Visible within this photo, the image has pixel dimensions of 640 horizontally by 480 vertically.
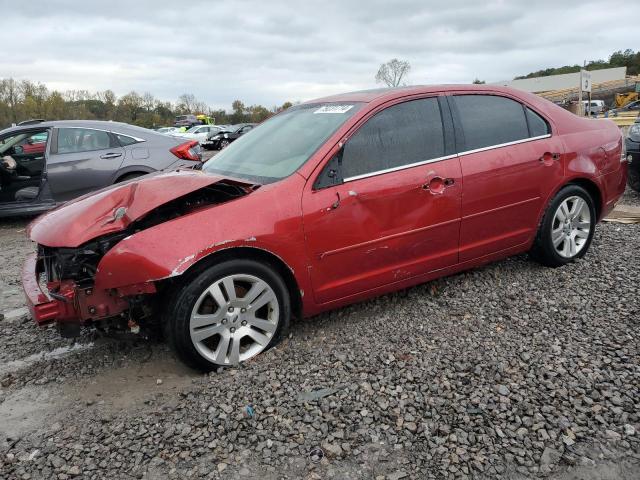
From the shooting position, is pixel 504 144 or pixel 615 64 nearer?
pixel 504 144

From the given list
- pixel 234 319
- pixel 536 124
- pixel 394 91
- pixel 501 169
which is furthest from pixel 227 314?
pixel 536 124

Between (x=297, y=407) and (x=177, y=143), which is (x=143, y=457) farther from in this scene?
(x=177, y=143)

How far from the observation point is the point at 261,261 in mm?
3004

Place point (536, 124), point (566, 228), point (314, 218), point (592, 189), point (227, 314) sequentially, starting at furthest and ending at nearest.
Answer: point (592, 189)
point (566, 228)
point (536, 124)
point (314, 218)
point (227, 314)

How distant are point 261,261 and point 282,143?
3.41ft

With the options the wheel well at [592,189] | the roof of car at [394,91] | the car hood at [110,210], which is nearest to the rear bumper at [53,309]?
the car hood at [110,210]

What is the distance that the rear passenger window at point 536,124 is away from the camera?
4.02m

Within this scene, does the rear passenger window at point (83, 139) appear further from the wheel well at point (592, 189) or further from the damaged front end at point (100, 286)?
the wheel well at point (592, 189)

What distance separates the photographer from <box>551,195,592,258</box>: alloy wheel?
4.19 metres

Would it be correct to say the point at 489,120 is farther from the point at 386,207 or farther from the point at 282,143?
the point at 282,143

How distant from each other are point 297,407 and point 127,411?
0.93m

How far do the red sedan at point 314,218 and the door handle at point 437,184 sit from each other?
0.03 ft

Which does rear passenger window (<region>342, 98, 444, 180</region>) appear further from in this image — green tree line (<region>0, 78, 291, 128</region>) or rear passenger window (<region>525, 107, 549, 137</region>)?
green tree line (<region>0, 78, 291, 128</region>)

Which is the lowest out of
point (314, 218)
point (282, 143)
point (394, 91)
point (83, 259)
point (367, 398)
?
point (367, 398)
